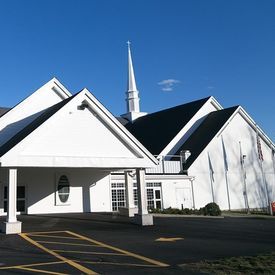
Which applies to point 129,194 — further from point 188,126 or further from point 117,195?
point 188,126

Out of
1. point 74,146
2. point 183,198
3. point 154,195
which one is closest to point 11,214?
point 74,146

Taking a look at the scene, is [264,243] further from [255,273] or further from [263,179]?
[263,179]

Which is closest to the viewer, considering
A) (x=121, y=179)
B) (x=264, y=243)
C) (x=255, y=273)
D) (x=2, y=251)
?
(x=255, y=273)

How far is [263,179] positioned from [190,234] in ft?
74.3

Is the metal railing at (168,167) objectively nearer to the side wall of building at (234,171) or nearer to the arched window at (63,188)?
the side wall of building at (234,171)

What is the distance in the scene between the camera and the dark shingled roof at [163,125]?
33.8m

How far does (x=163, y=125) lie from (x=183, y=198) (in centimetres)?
902

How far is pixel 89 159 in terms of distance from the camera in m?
17.0

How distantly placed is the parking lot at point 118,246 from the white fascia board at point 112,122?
11.5 ft

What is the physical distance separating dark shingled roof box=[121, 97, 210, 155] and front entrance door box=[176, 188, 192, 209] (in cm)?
405

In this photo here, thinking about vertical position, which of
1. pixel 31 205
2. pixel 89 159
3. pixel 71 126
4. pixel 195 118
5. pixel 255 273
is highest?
pixel 195 118

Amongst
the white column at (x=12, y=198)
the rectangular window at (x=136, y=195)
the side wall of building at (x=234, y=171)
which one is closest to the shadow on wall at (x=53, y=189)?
the rectangular window at (x=136, y=195)

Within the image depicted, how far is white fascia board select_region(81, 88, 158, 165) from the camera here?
17.5 meters

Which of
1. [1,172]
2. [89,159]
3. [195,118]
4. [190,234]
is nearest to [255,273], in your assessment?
[190,234]
